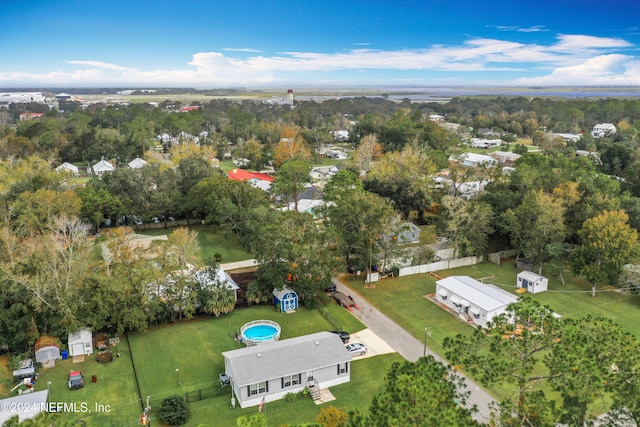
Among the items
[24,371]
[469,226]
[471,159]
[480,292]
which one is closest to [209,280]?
[24,371]

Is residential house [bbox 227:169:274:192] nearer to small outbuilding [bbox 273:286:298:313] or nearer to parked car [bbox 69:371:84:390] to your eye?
small outbuilding [bbox 273:286:298:313]

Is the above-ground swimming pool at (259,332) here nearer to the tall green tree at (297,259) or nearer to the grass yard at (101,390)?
the tall green tree at (297,259)

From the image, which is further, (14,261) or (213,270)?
(213,270)

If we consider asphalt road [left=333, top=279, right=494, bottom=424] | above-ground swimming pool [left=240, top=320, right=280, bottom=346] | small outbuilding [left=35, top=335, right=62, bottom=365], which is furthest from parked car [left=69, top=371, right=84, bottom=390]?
asphalt road [left=333, top=279, right=494, bottom=424]

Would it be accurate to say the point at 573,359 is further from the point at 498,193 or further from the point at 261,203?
the point at 261,203

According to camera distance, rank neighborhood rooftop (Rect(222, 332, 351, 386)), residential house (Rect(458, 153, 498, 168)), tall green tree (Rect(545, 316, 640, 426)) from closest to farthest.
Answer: tall green tree (Rect(545, 316, 640, 426)), neighborhood rooftop (Rect(222, 332, 351, 386)), residential house (Rect(458, 153, 498, 168))

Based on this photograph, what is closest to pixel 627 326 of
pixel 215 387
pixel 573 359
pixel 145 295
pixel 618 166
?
pixel 573 359

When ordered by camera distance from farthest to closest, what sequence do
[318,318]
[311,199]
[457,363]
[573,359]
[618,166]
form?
[618,166] < [311,199] < [318,318] < [457,363] < [573,359]
